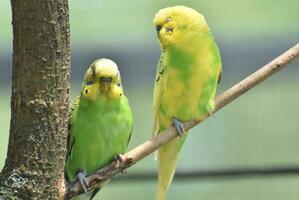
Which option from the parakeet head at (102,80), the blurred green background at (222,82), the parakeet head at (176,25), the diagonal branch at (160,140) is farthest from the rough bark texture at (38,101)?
the blurred green background at (222,82)

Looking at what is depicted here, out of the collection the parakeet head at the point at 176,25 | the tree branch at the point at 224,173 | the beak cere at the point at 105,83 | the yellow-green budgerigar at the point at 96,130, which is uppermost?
the parakeet head at the point at 176,25

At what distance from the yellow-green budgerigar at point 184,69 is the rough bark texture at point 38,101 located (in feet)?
0.97

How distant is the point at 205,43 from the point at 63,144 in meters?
0.38

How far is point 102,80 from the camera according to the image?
100 centimetres

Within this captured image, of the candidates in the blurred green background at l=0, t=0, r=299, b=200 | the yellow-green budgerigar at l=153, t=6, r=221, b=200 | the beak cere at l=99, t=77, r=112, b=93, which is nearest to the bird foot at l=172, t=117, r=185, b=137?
the yellow-green budgerigar at l=153, t=6, r=221, b=200

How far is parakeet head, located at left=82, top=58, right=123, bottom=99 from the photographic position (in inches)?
38.7

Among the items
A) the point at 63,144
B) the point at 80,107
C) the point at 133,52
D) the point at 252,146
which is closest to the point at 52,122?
the point at 63,144

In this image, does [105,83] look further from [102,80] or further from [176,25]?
[176,25]

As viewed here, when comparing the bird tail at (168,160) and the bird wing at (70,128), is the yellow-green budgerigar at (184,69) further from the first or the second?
the bird wing at (70,128)

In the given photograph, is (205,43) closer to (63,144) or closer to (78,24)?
(63,144)

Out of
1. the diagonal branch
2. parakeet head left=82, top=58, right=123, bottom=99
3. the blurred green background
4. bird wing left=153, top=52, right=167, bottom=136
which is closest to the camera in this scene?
the diagonal branch

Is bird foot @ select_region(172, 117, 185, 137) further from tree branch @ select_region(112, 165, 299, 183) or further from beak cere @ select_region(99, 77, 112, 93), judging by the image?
tree branch @ select_region(112, 165, 299, 183)

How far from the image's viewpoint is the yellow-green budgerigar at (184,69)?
1.06 meters

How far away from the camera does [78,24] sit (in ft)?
5.44
